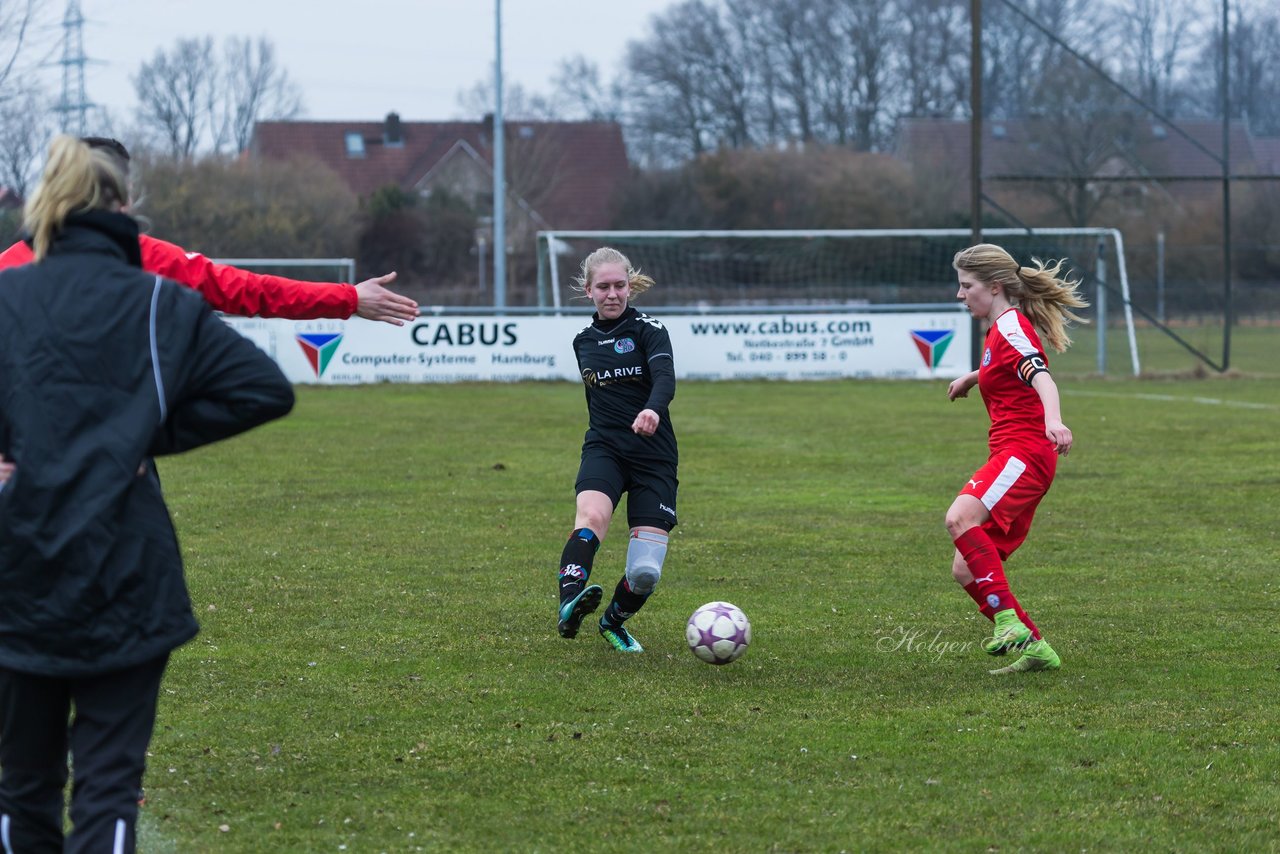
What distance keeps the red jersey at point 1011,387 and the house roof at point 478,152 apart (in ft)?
151

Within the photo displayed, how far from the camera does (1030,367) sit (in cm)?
577

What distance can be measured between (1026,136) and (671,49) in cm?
2983

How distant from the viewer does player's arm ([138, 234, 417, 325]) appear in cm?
430

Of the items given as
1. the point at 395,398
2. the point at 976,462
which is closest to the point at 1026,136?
the point at 395,398

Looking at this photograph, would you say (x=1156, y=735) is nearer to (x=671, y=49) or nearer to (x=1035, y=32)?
(x=1035, y=32)

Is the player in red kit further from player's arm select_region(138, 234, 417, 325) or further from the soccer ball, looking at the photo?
player's arm select_region(138, 234, 417, 325)

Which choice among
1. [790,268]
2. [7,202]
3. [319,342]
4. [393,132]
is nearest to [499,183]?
[790,268]

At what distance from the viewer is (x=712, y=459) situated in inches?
560

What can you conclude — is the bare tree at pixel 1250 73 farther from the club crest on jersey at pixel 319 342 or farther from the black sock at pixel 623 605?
the black sock at pixel 623 605

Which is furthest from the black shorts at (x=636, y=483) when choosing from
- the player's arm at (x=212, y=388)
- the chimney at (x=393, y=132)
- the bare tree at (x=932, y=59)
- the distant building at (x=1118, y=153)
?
the chimney at (x=393, y=132)

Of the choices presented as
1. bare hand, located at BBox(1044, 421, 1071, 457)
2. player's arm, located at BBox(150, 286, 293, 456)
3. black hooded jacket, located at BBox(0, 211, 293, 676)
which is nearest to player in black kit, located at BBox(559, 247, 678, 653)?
bare hand, located at BBox(1044, 421, 1071, 457)

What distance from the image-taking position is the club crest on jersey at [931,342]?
82.2ft

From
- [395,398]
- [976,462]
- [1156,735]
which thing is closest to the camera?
[1156,735]

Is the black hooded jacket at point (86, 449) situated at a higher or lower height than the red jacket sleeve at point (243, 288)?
lower
